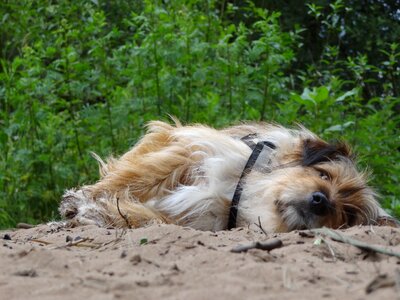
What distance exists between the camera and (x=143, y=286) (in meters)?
2.51

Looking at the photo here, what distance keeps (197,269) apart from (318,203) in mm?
1922

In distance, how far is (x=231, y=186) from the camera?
5078 mm

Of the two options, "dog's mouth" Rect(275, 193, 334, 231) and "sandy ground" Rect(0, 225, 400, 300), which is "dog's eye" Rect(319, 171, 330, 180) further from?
"sandy ground" Rect(0, 225, 400, 300)

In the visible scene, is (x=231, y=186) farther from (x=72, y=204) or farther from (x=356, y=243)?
(x=356, y=243)

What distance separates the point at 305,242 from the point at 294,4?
9007 mm

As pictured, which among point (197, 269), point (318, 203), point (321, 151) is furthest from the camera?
point (321, 151)

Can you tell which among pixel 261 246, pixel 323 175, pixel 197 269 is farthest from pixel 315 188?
pixel 197 269

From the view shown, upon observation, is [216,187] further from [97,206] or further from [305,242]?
[305,242]

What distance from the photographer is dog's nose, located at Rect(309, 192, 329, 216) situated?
454cm

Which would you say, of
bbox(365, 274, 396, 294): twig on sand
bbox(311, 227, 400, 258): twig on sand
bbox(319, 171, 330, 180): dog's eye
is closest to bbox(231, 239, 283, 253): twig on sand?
bbox(311, 227, 400, 258): twig on sand

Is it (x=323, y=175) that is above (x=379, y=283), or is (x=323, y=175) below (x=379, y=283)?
below

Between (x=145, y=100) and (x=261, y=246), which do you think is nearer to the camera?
(x=261, y=246)

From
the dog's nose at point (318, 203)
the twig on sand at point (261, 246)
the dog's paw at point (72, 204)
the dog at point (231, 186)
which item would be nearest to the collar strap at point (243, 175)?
the dog at point (231, 186)

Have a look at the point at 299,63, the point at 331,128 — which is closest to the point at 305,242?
the point at 331,128
